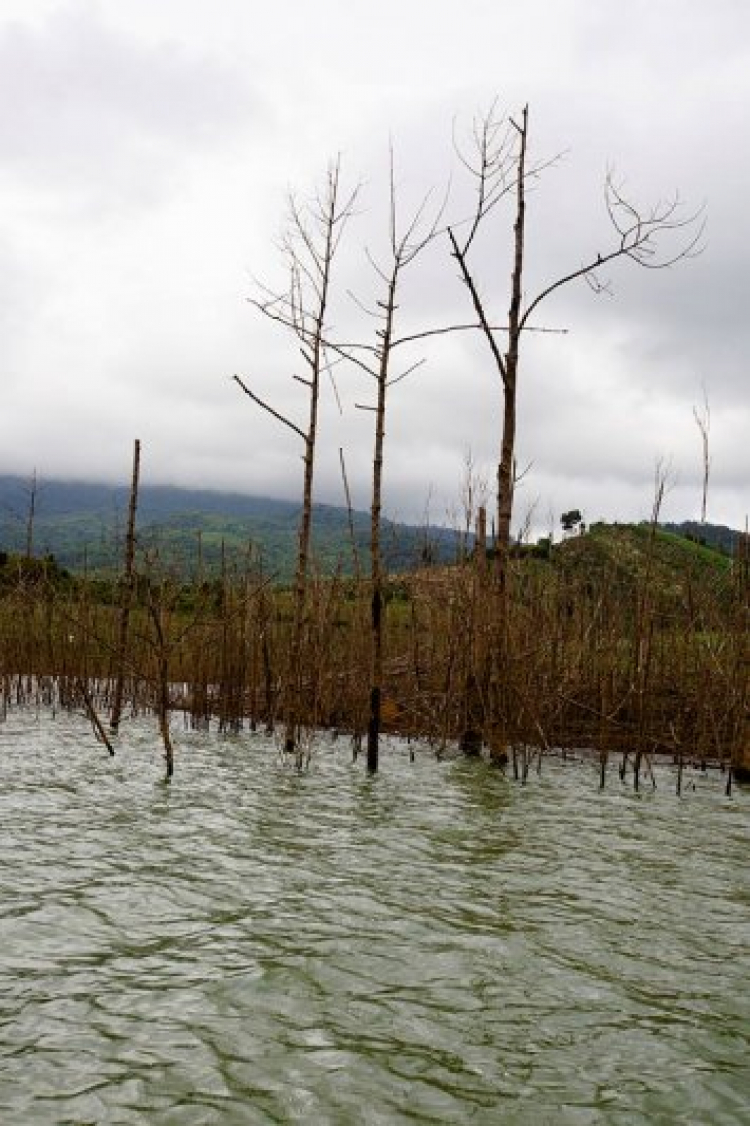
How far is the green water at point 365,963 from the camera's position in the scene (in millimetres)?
3207

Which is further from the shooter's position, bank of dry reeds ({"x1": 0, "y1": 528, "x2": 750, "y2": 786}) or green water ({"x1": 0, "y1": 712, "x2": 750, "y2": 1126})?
bank of dry reeds ({"x1": 0, "y1": 528, "x2": 750, "y2": 786})

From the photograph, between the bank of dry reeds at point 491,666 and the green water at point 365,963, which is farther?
the bank of dry reeds at point 491,666

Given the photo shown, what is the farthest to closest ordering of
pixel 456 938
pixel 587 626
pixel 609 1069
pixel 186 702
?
pixel 186 702 < pixel 587 626 < pixel 456 938 < pixel 609 1069

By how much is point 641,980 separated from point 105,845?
11.9 ft

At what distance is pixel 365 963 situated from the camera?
443cm

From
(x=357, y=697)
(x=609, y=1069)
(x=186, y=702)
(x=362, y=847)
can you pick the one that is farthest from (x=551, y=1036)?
(x=186, y=702)

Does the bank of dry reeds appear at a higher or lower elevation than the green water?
higher

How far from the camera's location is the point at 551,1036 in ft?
12.2

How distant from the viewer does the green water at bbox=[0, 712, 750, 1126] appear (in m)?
3.21

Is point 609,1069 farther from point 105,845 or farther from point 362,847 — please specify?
point 105,845

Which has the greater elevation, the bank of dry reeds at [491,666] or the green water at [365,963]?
the bank of dry reeds at [491,666]

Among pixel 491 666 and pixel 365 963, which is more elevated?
pixel 491 666

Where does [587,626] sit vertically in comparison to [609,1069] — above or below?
above

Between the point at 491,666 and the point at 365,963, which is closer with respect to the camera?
the point at 365,963
